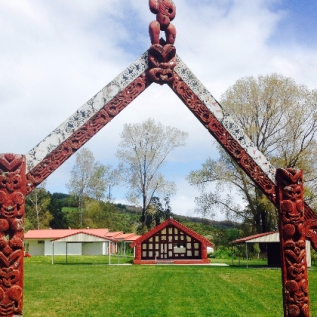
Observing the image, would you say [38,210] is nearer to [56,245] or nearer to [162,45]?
[56,245]

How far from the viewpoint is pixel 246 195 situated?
2997 centimetres

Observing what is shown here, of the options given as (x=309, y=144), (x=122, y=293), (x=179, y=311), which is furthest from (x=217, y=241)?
(x=179, y=311)

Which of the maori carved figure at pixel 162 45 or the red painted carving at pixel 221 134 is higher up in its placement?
the maori carved figure at pixel 162 45

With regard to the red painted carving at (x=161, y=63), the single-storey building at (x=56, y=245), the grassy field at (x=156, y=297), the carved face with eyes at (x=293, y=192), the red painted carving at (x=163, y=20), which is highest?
the red painted carving at (x=163, y=20)

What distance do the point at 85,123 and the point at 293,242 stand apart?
2641 millimetres

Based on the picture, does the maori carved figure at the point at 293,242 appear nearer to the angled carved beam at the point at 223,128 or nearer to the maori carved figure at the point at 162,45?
the angled carved beam at the point at 223,128

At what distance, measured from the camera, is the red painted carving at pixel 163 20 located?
5223mm

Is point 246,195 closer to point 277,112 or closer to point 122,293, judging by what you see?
point 277,112

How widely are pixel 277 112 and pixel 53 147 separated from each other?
24253mm

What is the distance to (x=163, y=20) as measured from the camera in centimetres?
523

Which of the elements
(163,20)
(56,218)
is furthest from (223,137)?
(56,218)

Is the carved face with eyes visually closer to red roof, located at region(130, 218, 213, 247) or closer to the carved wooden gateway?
the carved wooden gateway

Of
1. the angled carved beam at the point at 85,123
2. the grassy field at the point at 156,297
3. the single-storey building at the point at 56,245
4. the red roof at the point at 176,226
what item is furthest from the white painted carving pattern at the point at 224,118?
the single-storey building at the point at 56,245

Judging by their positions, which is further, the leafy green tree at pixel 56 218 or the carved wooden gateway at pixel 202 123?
the leafy green tree at pixel 56 218
